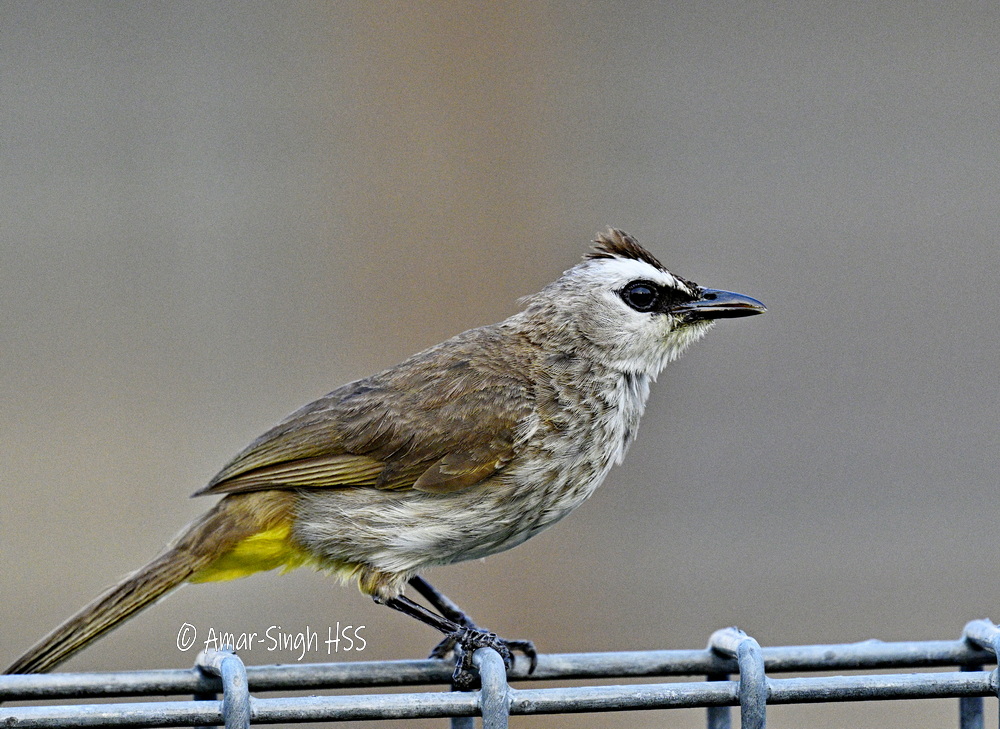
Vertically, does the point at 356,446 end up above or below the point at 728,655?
above

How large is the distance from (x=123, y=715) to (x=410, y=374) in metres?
1.89

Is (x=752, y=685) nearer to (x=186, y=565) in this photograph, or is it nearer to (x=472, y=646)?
(x=472, y=646)

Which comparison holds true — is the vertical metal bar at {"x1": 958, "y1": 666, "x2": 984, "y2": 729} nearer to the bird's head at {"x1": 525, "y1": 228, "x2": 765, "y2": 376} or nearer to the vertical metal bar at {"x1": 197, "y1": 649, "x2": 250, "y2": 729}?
the vertical metal bar at {"x1": 197, "y1": 649, "x2": 250, "y2": 729}

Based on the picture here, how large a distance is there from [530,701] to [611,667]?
264 millimetres

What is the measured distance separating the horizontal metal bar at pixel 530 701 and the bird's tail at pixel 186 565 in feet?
3.64

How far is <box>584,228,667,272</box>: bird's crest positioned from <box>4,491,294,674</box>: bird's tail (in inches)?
49.0

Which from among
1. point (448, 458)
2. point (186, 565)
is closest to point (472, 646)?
point (448, 458)

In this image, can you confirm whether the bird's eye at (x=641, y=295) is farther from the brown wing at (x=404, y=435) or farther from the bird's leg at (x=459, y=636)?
the bird's leg at (x=459, y=636)

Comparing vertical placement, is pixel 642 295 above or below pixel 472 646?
above

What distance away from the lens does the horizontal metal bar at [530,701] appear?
1433mm

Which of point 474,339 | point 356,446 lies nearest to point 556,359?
point 474,339

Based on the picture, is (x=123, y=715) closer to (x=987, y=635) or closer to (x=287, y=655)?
(x=987, y=635)

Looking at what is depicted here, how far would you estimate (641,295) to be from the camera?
3350mm

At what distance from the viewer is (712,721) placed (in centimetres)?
186
